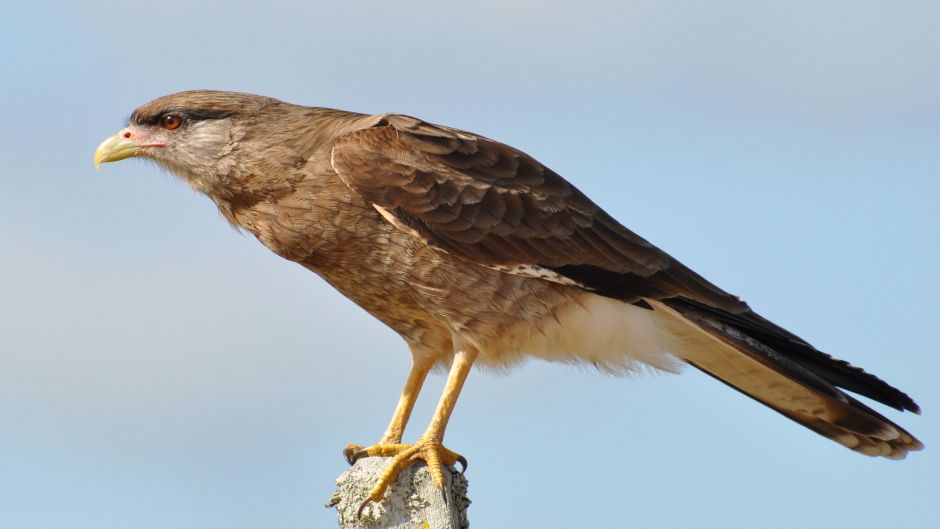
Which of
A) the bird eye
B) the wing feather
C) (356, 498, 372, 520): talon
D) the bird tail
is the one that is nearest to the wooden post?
(356, 498, 372, 520): talon

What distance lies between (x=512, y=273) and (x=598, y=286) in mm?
484

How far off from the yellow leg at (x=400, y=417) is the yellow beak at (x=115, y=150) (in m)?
1.99

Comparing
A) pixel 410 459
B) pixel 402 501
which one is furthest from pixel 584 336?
pixel 402 501

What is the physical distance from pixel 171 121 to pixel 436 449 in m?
2.52

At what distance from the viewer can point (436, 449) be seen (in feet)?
19.0

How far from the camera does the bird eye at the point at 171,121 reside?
6.92 meters

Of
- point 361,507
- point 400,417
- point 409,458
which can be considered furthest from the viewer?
point 400,417

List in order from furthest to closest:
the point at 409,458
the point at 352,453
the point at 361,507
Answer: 1. the point at 352,453
2. the point at 409,458
3. the point at 361,507

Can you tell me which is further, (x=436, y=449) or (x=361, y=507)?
(x=436, y=449)

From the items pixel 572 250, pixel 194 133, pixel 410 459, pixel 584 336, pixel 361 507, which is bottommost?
pixel 361 507

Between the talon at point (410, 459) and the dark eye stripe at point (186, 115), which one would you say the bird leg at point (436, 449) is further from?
the dark eye stripe at point (186, 115)

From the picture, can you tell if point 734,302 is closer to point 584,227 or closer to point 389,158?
point 584,227

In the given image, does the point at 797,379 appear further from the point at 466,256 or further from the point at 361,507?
the point at 361,507

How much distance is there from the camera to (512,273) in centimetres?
636
